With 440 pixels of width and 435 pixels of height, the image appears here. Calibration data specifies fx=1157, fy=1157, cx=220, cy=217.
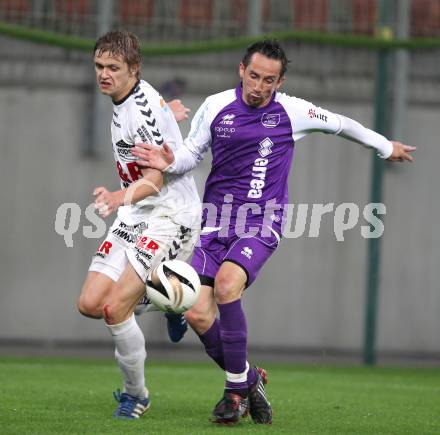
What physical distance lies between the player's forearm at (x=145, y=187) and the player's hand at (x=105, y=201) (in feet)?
0.57

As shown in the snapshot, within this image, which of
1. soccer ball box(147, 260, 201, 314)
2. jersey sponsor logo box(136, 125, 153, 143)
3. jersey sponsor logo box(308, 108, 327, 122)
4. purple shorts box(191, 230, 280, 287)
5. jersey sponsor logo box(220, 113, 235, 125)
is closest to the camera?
soccer ball box(147, 260, 201, 314)

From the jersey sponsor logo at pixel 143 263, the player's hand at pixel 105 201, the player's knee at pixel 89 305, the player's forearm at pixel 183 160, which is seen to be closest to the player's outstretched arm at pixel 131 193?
the player's hand at pixel 105 201

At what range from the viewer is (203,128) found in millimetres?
6598

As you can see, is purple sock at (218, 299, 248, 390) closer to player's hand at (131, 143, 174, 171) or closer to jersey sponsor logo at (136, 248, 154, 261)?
jersey sponsor logo at (136, 248, 154, 261)

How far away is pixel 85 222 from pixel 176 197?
4.48m

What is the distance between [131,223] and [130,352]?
2.43 feet

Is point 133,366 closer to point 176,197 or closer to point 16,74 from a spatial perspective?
point 176,197

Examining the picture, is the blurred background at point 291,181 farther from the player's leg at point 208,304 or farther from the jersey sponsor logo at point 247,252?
the jersey sponsor logo at point 247,252

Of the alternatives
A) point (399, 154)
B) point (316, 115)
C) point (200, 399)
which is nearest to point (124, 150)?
point (316, 115)

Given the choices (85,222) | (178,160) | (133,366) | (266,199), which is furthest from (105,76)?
(85,222)

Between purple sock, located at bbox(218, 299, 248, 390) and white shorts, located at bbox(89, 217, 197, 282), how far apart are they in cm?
53

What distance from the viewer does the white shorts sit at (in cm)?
643

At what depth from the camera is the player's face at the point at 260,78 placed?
249 inches

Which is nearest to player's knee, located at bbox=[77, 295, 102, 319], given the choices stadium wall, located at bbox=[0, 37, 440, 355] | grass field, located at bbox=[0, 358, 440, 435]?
grass field, located at bbox=[0, 358, 440, 435]
